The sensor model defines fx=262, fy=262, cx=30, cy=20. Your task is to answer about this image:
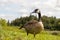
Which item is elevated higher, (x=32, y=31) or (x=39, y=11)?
(x=39, y=11)

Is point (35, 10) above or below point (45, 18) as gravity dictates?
above

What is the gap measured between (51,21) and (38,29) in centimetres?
7360

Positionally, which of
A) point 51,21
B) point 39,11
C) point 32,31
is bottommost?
point 51,21

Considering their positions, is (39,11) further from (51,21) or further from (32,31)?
(51,21)

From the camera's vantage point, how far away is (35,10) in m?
13.9

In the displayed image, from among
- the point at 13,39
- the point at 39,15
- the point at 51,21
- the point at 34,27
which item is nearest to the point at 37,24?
the point at 34,27

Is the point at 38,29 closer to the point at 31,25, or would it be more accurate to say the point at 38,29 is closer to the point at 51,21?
the point at 31,25

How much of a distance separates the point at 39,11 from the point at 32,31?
130cm

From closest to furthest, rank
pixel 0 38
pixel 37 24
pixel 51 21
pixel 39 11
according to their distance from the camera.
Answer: pixel 0 38, pixel 37 24, pixel 39 11, pixel 51 21

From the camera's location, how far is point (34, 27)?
13484mm

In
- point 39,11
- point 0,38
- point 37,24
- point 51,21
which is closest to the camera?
point 0,38

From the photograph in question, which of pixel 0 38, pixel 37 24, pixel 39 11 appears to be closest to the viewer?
pixel 0 38

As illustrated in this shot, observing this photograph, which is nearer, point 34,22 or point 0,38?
point 0,38

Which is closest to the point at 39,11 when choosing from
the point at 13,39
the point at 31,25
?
the point at 31,25
